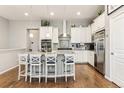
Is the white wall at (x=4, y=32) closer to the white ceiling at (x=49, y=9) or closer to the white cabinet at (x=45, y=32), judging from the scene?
the white ceiling at (x=49, y=9)

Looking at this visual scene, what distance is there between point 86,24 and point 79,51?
2086 mm

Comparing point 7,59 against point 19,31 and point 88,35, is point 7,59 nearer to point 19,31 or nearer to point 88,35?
point 19,31

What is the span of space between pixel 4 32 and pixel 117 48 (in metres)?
7.31

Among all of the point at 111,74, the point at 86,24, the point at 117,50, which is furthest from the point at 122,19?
the point at 86,24

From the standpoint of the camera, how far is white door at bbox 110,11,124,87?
13.8ft

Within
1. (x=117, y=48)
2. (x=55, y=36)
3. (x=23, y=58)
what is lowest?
(x=23, y=58)

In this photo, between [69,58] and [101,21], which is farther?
[101,21]

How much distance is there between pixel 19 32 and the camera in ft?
33.2

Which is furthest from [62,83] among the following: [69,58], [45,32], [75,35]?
[75,35]

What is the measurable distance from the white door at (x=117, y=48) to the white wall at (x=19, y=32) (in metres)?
6.29

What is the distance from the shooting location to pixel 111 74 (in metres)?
5.01

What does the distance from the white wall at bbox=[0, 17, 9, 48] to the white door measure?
6.61 m

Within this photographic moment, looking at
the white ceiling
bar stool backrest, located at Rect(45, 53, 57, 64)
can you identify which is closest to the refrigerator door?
the white ceiling

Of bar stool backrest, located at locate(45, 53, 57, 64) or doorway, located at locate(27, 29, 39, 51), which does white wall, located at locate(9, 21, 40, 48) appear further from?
bar stool backrest, located at locate(45, 53, 57, 64)
